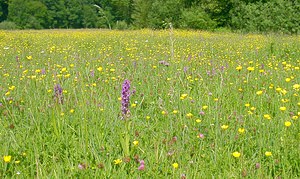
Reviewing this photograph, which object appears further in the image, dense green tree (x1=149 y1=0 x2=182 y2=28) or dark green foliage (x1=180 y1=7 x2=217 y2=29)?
dense green tree (x1=149 y1=0 x2=182 y2=28)

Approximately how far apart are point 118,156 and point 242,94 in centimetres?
172

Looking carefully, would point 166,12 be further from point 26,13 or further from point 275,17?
point 26,13

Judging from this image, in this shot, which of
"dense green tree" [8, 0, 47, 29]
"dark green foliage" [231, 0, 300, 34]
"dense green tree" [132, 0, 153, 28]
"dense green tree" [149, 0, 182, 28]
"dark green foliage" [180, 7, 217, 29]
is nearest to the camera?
"dark green foliage" [231, 0, 300, 34]

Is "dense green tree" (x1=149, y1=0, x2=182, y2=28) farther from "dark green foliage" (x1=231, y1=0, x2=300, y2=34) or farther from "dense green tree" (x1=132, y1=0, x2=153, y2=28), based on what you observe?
"dark green foliage" (x1=231, y1=0, x2=300, y2=34)

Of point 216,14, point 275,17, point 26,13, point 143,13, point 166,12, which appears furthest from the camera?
point 26,13

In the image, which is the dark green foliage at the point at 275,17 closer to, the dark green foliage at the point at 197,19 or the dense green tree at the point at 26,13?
the dark green foliage at the point at 197,19

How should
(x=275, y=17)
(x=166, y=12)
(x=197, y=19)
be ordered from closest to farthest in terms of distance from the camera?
(x=275, y=17) < (x=197, y=19) < (x=166, y=12)

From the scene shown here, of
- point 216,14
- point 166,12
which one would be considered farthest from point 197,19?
point 166,12

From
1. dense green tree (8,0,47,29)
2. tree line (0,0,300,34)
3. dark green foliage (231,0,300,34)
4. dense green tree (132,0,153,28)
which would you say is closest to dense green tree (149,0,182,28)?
tree line (0,0,300,34)

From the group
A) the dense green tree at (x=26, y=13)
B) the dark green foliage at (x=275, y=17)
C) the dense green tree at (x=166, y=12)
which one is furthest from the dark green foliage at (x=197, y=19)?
the dense green tree at (x=26, y=13)

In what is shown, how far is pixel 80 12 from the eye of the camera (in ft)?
182

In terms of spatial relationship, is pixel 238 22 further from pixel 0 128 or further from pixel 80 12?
pixel 80 12

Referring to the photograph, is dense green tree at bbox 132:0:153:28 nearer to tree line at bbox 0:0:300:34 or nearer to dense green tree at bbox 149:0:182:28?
tree line at bbox 0:0:300:34

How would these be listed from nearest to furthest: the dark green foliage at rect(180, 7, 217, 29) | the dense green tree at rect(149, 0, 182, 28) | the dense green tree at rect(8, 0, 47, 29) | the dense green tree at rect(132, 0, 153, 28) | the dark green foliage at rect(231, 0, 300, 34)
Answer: the dark green foliage at rect(231, 0, 300, 34) → the dark green foliage at rect(180, 7, 217, 29) → the dense green tree at rect(149, 0, 182, 28) → the dense green tree at rect(132, 0, 153, 28) → the dense green tree at rect(8, 0, 47, 29)
